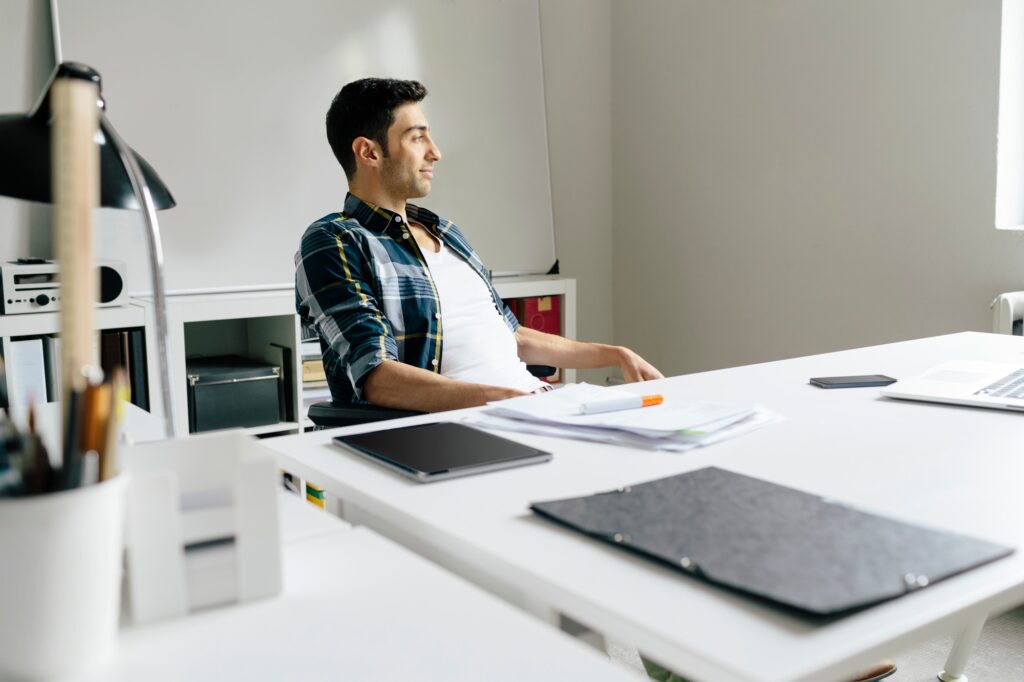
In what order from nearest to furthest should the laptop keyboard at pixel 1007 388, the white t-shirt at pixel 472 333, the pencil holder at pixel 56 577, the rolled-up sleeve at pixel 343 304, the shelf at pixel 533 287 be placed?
1. the pencil holder at pixel 56 577
2. the laptop keyboard at pixel 1007 388
3. the rolled-up sleeve at pixel 343 304
4. the white t-shirt at pixel 472 333
5. the shelf at pixel 533 287

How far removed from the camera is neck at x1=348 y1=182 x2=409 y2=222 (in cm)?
218

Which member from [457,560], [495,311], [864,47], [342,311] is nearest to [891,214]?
[864,47]

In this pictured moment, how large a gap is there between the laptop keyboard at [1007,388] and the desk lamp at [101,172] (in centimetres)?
113

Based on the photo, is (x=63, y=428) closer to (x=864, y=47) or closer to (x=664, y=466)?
(x=664, y=466)

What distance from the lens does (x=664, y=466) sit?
104cm

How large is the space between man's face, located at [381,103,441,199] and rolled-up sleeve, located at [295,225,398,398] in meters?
0.24

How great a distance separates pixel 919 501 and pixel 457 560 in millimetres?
443

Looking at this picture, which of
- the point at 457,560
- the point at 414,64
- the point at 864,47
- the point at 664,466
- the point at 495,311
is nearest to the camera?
the point at 457,560

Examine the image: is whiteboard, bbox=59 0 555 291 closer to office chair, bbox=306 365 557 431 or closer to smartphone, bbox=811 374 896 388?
office chair, bbox=306 365 557 431

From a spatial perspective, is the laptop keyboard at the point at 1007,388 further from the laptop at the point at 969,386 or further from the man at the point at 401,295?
the man at the point at 401,295

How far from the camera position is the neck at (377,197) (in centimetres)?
218

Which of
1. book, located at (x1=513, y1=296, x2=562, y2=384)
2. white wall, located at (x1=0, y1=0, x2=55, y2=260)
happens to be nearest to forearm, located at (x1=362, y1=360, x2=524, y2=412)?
white wall, located at (x1=0, y1=0, x2=55, y2=260)

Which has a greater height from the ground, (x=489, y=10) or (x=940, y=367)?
(x=489, y=10)

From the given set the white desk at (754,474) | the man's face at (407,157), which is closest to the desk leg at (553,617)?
the white desk at (754,474)
